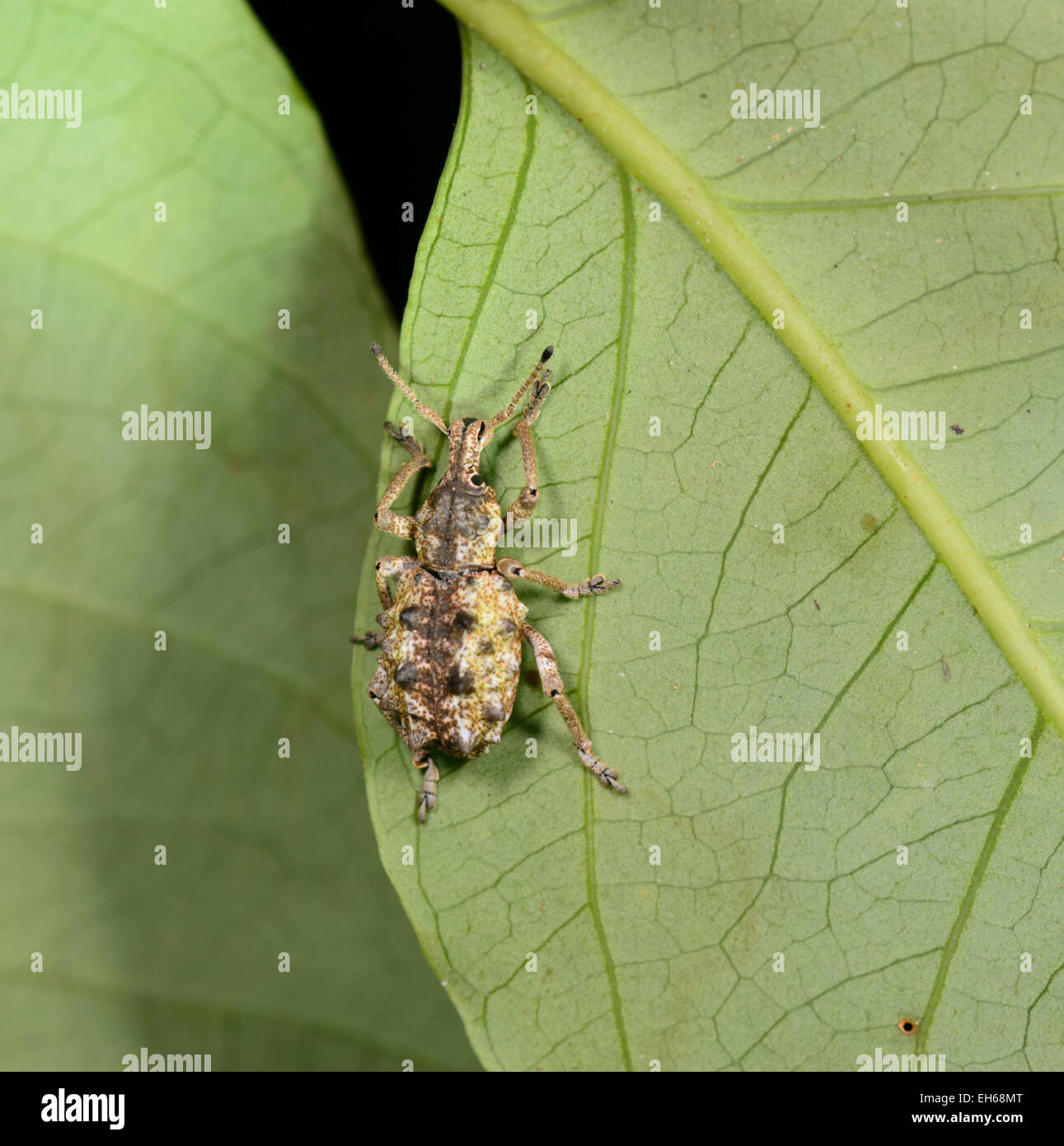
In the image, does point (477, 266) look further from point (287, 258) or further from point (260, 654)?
point (260, 654)

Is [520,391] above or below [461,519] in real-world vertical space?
above

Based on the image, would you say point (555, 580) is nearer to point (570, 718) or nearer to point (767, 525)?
point (570, 718)

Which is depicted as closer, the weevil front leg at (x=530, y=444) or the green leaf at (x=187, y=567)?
the weevil front leg at (x=530, y=444)

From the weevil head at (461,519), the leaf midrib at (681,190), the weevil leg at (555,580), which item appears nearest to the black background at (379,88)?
the leaf midrib at (681,190)

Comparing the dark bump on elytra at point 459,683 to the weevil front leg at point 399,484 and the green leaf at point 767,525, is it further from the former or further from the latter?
the weevil front leg at point 399,484

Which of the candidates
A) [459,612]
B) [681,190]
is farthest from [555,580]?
[681,190]

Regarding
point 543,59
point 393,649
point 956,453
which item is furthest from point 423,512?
point 956,453
